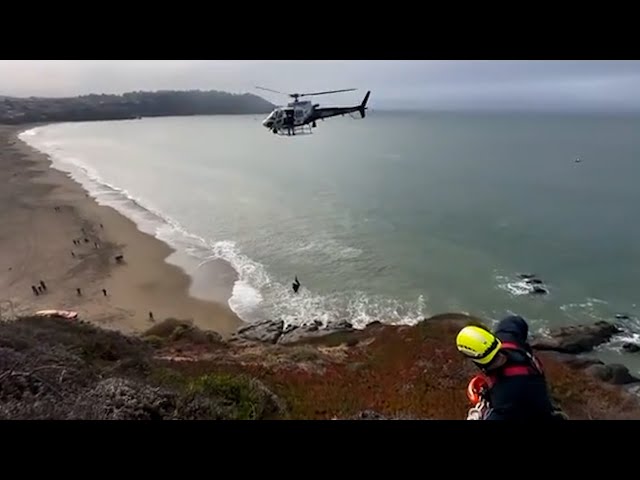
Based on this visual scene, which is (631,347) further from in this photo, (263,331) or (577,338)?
(263,331)

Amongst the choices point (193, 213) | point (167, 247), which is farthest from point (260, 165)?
point (167, 247)

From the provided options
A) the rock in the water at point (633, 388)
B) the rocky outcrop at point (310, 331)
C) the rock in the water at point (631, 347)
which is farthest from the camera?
the rocky outcrop at point (310, 331)

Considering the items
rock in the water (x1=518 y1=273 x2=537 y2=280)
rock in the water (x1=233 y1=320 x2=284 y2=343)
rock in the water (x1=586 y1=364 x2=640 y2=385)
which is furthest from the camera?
rock in the water (x1=518 y1=273 x2=537 y2=280)

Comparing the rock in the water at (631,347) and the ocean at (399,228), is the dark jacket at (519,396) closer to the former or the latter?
the ocean at (399,228)

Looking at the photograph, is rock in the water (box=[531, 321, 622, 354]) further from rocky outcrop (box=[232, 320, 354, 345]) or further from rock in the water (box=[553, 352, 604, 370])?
rocky outcrop (box=[232, 320, 354, 345])

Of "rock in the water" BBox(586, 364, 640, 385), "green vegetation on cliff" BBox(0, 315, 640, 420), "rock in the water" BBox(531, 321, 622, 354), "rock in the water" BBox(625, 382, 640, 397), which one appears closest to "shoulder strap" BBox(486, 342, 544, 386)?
"green vegetation on cliff" BBox(0, 315, 640, 420)

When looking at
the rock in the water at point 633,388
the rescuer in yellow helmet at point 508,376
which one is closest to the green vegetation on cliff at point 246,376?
the rock in the water at point 633,388
